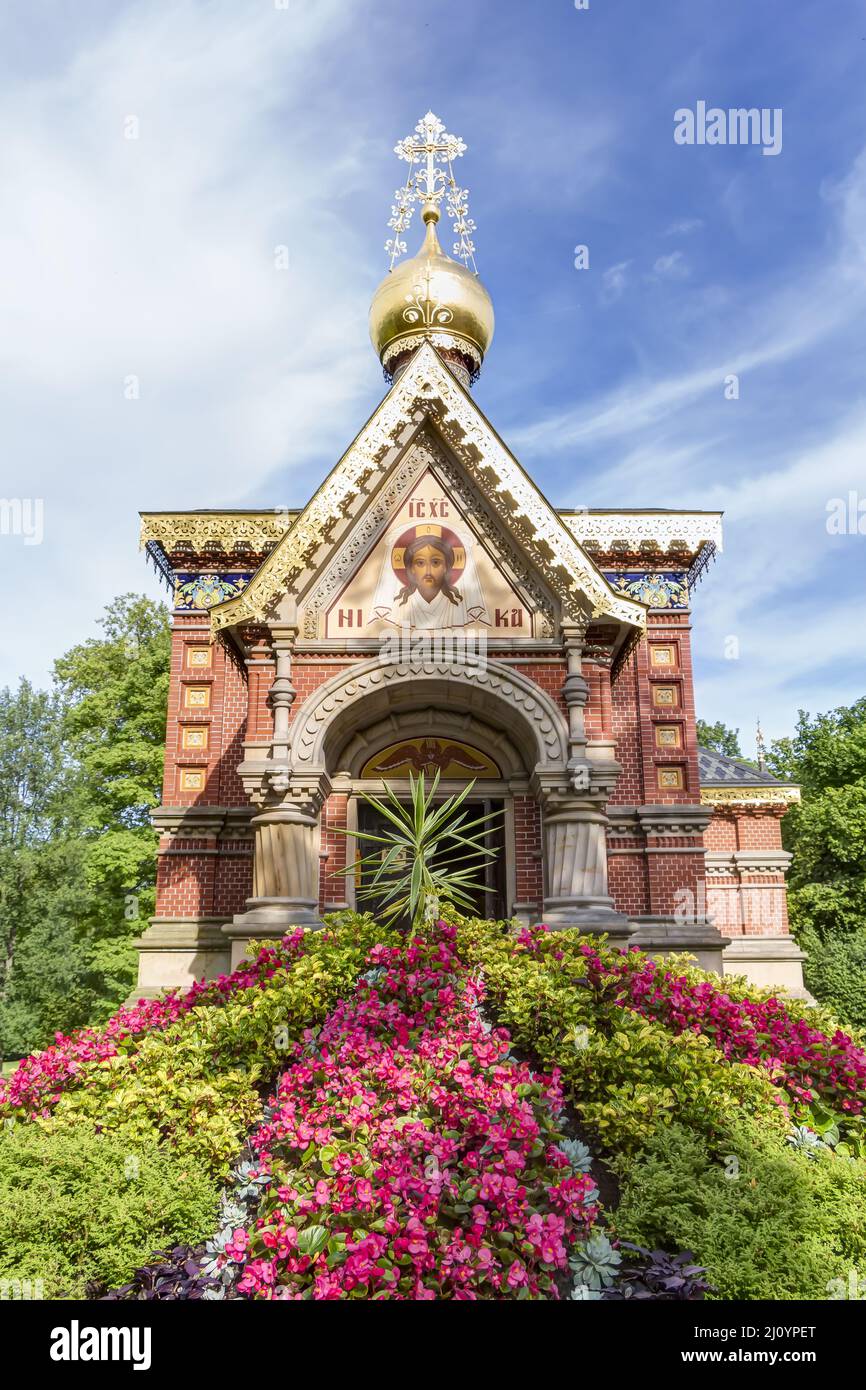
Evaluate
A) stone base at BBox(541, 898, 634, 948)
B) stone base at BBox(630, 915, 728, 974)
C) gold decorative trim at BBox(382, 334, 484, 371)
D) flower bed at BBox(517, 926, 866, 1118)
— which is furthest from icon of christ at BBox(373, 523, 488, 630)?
gold decorative trim at BBox(382, 334, 484, 371)

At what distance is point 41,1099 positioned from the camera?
8438 mm

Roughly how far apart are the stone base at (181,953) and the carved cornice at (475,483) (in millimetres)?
5924

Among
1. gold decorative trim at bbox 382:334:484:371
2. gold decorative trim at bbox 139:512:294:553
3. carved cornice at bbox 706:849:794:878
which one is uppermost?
gold decorative trim at bbox 382:334:484:371

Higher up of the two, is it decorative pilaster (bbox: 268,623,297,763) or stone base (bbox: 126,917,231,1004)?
decorative pilaster (bbox: 268,623,297,763)

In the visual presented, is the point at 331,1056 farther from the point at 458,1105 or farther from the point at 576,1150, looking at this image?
the point at 576,1150

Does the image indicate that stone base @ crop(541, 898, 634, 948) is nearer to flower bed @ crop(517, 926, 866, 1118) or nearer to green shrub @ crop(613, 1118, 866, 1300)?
flower bed @ crop(517, 926, 866, 1118)

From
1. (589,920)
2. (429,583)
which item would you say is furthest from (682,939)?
(429,583)

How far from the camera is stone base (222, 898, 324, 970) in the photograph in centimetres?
1206

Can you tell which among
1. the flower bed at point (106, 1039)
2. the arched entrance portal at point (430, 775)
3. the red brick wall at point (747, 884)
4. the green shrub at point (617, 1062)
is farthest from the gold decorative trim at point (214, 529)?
the red brick wall at point (747, 884)

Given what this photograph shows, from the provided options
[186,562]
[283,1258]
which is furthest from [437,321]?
[283,1258]

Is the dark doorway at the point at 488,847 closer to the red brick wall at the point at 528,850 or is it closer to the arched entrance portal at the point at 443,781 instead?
the arched entrance portal at the point at 443,781

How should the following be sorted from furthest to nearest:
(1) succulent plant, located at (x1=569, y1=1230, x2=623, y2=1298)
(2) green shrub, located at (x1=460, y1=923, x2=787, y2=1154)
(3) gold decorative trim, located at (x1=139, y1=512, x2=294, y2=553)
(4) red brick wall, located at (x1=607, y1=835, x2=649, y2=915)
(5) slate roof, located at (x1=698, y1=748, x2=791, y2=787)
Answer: (5) slate roof, located at (x1=698, y1=748, x2=791, y2=787), (3) gold decorative trim, located at (x1=139, y1=512, x2=294, y2=553), (4) red brick wall, located at (x1=607, y1=835, x2=649, y2=915), (2) green shrub, located at (x1=460, y1=923, x2=787, y2=1154), (1) succulent plant, located at (x1=569, y1=1230, x2=623, y2=1298)

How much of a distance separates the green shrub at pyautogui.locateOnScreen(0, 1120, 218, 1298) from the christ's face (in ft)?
26.5

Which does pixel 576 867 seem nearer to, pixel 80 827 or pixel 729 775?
pixel 729 775
